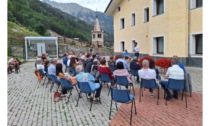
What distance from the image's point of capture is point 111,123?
5.14 m

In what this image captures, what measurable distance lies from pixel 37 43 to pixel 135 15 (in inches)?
426

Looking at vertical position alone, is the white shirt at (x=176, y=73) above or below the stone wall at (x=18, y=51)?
below

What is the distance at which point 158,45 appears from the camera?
18297 mm

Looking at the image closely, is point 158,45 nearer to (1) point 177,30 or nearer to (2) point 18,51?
(1) point 177,30

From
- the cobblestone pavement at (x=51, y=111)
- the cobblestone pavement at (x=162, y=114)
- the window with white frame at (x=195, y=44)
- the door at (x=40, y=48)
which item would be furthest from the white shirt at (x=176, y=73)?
the door at (x=40, y=48)

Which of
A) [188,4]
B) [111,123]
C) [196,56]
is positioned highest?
[188,4]

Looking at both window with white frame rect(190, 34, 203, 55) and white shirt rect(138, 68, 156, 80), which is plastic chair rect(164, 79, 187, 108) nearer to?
white shirt rect(138, 68, 156, 80)

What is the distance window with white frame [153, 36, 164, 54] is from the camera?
17750mm

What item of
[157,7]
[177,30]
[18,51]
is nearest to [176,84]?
[177,30]

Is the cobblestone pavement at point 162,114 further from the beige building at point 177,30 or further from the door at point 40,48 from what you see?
the door at point 40,48

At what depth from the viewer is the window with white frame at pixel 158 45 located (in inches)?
699

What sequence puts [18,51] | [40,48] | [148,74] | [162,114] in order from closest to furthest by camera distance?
[162,114], [148,74], [40,48], [18,51]

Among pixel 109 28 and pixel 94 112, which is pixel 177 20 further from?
pixel 109 28
